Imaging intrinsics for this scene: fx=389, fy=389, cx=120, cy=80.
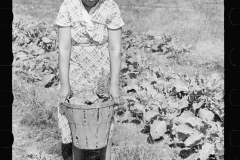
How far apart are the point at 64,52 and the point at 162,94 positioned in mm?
2236

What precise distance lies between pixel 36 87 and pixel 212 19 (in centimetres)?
590

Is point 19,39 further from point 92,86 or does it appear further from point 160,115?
point 92,86

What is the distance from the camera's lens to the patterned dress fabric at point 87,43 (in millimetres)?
2770

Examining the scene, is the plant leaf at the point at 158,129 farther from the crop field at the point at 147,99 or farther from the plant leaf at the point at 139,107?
the plant leaf at the point at 139,107

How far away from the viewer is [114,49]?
2.88 meters

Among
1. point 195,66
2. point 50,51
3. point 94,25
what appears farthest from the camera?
point 50,51

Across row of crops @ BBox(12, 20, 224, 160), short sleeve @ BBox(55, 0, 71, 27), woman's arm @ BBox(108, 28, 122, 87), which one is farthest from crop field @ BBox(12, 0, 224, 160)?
short sleeve @ BBox(55, 0, 71, 27)

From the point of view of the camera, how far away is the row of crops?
372 centimetres

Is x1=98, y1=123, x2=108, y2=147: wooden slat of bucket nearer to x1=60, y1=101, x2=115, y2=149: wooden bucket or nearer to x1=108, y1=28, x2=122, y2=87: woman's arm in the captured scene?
x1=60, y1=101, x2=115, y2=149: wooden bucket

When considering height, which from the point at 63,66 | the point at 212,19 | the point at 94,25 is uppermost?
the point at 212,19

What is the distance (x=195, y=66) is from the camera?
6.86m
